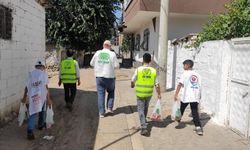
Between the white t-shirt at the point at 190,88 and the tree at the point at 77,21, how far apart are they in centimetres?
2120

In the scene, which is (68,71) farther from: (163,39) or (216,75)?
(163,39)

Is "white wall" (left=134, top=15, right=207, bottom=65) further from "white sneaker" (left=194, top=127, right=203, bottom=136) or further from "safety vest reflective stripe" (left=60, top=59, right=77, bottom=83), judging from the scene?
"white sneaker" (left=194, top=127, right=203, bottom=136)

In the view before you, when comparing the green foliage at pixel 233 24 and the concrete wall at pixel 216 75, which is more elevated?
the green foliage at pixel 233 24

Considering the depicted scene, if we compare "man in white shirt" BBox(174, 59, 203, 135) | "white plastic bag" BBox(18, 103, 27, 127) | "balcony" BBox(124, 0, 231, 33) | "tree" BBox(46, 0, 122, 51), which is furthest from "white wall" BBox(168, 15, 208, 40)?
"white plastic bag" BBox(18, 103, 27, 127)

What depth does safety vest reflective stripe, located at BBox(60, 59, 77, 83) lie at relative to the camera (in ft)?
33.2

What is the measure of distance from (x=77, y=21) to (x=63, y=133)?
21.6 meters

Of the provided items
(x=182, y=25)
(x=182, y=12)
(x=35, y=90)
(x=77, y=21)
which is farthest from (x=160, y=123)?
(x=77, y=21)

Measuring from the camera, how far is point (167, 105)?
1103 centimetres

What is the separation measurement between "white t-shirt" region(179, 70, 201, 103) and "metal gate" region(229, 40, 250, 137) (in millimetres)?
781

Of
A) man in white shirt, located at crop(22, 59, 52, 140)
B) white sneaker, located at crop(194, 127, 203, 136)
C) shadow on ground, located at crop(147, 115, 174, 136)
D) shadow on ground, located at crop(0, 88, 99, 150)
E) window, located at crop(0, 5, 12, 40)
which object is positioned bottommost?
shadow on ground, located at crop(0, 88, 99, 150)

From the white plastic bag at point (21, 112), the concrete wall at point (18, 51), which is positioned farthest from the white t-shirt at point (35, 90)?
the concrete wall at point (18, 51)

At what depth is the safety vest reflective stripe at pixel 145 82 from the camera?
753 centimetres

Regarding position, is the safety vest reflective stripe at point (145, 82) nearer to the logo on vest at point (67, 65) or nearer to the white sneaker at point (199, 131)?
the white sneaker at point (199, 131)

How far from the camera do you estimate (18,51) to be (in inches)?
368
